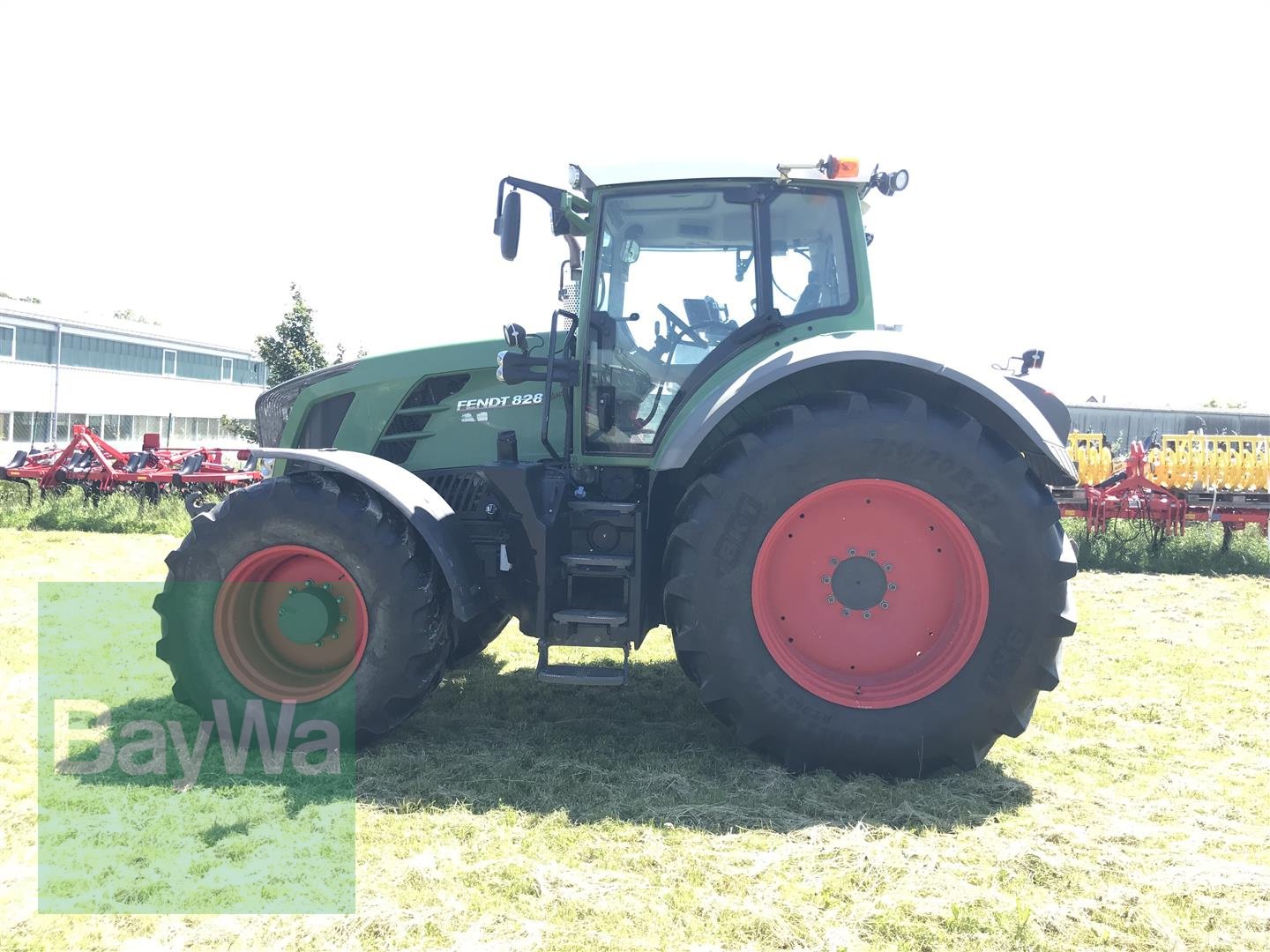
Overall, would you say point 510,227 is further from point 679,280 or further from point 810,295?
point 810,295

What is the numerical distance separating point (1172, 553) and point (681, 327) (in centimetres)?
873

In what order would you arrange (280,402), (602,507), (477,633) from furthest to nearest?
(280,402) → (477,633) → (602,507)

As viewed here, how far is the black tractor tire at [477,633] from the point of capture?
213 inches

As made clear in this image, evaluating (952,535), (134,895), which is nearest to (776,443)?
(952,535)

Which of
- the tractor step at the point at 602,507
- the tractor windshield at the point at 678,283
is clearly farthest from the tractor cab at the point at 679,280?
the tractor step at the point at 602,507

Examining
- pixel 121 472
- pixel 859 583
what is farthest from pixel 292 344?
pixel 859 583

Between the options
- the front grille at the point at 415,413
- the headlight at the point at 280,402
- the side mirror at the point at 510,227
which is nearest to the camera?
the side mirror at the point at 510,227

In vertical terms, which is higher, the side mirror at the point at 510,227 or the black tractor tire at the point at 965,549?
the side mirror at the point at 510,227

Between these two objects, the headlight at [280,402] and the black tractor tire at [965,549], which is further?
the headlight at [280,402]

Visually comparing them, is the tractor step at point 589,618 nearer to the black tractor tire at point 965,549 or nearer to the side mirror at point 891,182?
the black tractor tire at point 965,549

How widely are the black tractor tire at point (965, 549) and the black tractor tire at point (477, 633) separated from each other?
1.63 m

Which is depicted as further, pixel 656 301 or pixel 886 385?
pixel 656 301

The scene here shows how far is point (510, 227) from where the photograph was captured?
4.43 metres

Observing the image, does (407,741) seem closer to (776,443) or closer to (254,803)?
(254,803)
